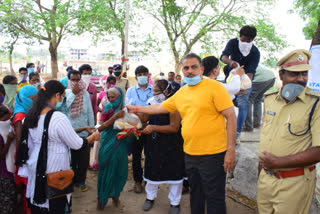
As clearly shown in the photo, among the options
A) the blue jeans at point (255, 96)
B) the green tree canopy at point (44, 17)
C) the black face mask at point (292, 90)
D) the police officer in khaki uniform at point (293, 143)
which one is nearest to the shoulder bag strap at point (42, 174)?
the police officer in khaki uniform at point (293, 143)

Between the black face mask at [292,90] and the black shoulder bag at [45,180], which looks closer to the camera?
the black face mask at [292,90]

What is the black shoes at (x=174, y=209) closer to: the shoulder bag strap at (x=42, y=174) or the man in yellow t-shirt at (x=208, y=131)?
the man in yellow t-shirt at (x=208, y=131)

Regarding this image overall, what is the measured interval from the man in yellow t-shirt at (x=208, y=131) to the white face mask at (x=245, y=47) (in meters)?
1.59

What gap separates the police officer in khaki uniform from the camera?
1.92m

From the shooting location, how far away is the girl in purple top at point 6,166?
9.37ft

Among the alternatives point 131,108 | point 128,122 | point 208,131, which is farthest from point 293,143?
point 128,122

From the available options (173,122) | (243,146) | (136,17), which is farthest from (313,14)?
(173,122)

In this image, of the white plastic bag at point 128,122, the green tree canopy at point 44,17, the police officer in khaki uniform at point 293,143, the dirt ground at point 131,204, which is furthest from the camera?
the green tree canopy at point 44,17

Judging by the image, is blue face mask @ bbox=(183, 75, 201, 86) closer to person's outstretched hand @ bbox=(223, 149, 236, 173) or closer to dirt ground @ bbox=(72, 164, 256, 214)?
person's outstretched hand @ bbox=(223, 149, 236, 173)

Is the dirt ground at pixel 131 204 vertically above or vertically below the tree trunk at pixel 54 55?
below

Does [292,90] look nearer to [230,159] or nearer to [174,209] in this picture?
[230,159]

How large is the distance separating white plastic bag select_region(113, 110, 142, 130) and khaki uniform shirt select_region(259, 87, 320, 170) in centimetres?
171

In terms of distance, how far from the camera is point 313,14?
11.3 metres

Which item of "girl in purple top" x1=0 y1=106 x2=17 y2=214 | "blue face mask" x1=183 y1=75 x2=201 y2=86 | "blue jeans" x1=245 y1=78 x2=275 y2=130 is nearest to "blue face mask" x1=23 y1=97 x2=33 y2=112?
"girl in purple top" x1=0 y1=106 x2=17 y2=214
